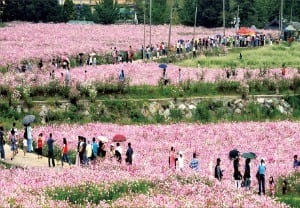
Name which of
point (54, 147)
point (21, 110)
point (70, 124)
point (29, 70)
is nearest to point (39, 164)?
point (54, 147)

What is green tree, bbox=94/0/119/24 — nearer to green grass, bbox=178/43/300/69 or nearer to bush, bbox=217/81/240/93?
green grass, bbox=178/43/300/69

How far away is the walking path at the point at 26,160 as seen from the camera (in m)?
28.1

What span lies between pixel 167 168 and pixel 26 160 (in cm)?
639

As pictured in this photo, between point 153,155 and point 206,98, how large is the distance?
1284 centimetres

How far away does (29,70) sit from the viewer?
157 ft

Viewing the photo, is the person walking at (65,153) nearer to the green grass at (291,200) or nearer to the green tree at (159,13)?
the green grass at (291,200)

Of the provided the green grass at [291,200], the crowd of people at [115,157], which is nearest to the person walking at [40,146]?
the crowd of people at [115,157]

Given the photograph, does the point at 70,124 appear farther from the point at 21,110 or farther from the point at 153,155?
the point at 153,155

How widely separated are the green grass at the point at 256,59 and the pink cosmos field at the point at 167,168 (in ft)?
54.9

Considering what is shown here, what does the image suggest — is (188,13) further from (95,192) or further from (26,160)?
(95,192)

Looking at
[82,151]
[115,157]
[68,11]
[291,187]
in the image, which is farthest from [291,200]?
[68,11]

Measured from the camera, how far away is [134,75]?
46031mm

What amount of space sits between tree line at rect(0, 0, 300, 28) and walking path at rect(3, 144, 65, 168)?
60733mm

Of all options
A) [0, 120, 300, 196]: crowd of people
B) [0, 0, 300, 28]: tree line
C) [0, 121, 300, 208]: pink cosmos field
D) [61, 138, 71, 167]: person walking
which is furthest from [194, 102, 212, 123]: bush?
[0, 0, 300, 28]: tree line
